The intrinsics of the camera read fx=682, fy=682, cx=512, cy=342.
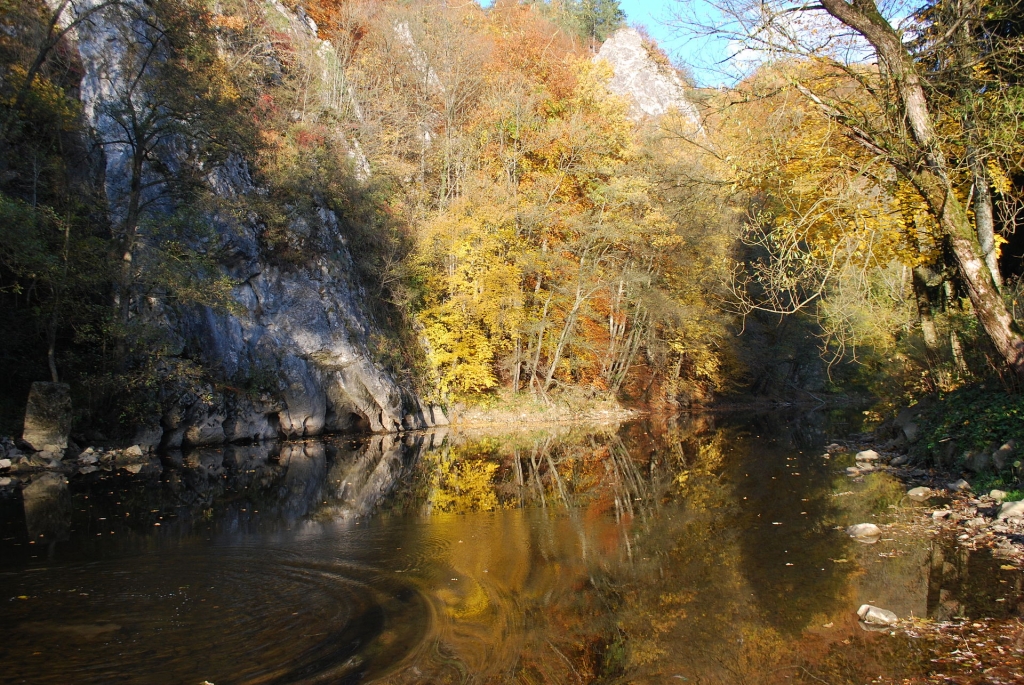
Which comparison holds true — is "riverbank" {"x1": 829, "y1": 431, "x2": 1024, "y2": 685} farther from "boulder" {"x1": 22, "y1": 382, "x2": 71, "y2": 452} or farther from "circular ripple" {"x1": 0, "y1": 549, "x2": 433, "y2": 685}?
"boulder" {"x1": 22, "y1": 382, "x2": 71, "y2": 452}

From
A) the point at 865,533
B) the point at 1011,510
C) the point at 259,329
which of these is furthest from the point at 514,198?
the point at 1011,510

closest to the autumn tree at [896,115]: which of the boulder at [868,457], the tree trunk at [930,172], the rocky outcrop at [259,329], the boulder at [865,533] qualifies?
the tree trunk at [930,172]

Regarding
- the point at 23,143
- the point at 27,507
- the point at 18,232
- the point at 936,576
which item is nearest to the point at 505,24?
the point at 23,143

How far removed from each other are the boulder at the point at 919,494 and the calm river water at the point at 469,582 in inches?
9.7

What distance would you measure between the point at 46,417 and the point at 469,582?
1246cm

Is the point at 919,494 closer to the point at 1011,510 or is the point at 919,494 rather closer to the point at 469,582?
the point at 1011,510

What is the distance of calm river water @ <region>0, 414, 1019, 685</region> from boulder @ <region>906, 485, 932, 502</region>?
0.81 ft

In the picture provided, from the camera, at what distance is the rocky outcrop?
18094 millimetres

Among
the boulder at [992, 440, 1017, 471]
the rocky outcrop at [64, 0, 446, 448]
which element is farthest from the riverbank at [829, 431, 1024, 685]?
the rocky outcrop at [64, 0, 446, 448]

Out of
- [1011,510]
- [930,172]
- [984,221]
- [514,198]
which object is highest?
[514,198]

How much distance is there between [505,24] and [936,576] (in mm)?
39018

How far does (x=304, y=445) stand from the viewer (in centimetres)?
1873

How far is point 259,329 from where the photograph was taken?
20.6 meters

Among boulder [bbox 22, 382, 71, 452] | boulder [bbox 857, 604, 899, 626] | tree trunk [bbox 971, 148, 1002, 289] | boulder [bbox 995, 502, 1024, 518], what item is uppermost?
tree trunk [bbox 971, 148, 1002, 289]
